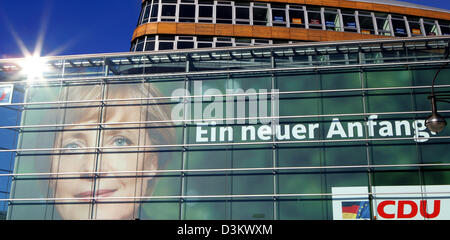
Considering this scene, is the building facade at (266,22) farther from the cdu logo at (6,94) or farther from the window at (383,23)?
the cdu logo at (6,94)

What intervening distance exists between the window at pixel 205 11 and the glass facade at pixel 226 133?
9158mm

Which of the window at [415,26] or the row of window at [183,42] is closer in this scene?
the row of window at [183,42]

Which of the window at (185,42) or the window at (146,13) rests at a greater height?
the window at (146,13)

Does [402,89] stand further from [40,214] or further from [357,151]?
[40,214]

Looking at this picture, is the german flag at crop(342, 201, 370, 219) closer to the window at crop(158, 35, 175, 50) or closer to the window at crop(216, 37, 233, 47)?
the window at crop(216, 37, 233, 47)

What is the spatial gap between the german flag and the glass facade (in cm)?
10

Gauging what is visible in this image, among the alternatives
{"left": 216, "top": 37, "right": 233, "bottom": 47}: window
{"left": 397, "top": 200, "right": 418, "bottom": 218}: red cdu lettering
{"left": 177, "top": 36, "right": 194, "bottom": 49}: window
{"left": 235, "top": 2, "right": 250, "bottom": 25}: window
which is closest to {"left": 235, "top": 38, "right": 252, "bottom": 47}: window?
{"left": 216, "top": 37, "right": 233, "bottom": 47}: window

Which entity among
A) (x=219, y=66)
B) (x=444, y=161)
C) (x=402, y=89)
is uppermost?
(x=219, y=66)

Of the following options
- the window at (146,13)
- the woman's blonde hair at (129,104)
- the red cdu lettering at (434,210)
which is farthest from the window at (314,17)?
the red cdu lettering at (434,210)

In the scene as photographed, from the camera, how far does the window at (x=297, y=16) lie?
29.7 meters

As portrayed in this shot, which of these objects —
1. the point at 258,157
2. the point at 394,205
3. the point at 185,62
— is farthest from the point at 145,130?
the point at 394,205

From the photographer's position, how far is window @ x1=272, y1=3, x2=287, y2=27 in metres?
29.6

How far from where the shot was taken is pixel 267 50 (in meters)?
19.8

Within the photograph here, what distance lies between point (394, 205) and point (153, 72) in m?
10.4
